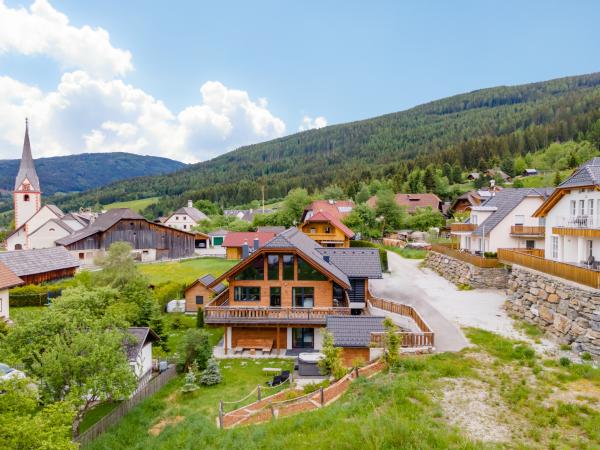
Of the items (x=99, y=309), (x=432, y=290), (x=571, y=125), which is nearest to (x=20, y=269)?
(x=99, y=309)

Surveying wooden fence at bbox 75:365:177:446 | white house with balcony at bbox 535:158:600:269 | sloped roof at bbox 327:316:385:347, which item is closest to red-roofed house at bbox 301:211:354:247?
white house with balcony at bbox 535:158:600:269

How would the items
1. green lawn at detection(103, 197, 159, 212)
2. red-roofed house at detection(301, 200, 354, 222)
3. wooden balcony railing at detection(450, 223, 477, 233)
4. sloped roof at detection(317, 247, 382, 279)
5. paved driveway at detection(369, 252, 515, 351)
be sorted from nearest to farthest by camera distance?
1. paved driveway at detection(369, 252, 515, 351)
2. sloped roof at detection(317, 247, 382, 279)
3. wooden balcony railing at detection(450, 223, 477, 233)
4. red-roofed house at detection(301, 200, 354, 222)
5. green lawn at detection(103, 197, 159, 212)

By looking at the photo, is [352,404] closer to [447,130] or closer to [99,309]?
[99,309]

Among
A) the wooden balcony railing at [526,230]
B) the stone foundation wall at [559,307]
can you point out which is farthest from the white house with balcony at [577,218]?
the wooden balcony railing at [526,230]

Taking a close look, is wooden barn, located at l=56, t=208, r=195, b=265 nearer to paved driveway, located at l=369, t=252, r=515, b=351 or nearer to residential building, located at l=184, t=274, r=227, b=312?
residential building, located at l=184, t=274, r=227, b=312

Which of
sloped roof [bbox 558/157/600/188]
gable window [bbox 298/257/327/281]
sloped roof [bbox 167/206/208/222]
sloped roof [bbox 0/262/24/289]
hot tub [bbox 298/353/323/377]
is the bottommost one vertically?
hot tub [bbox 298/353/323/377]

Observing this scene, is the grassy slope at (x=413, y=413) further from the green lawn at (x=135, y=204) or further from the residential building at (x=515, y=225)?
the green lawn at (x=135, y=204)

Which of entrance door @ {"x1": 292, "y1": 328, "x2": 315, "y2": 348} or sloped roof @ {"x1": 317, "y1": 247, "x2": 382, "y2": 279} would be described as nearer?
entrance door @ {"x1": 292, "y1": 328, "x2": 315, "y2": 348}
